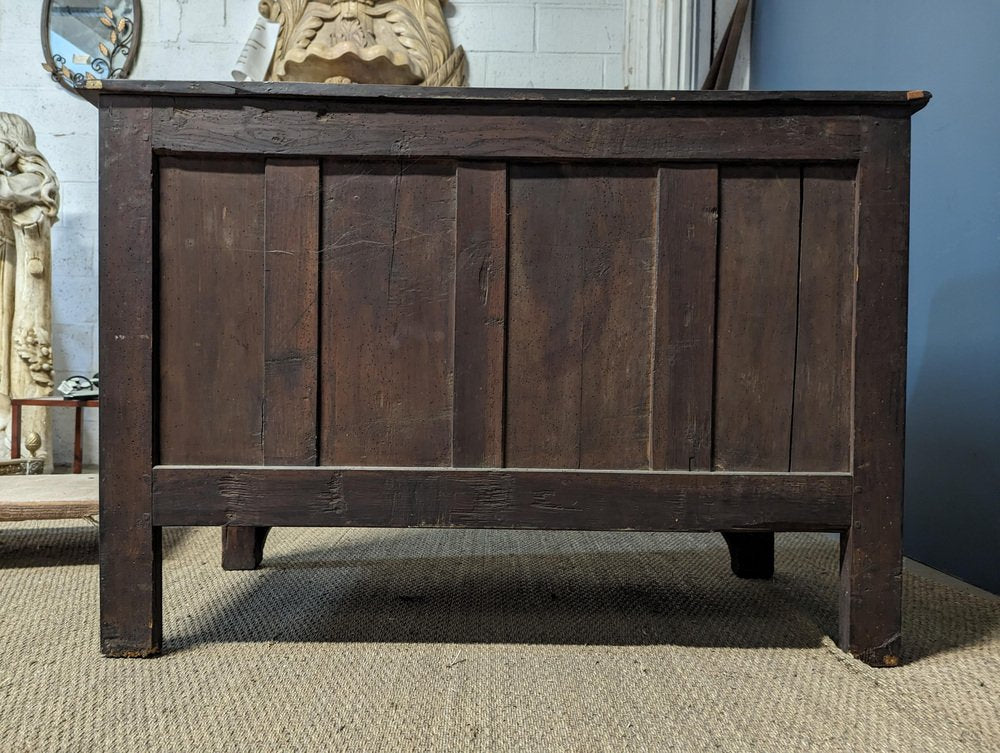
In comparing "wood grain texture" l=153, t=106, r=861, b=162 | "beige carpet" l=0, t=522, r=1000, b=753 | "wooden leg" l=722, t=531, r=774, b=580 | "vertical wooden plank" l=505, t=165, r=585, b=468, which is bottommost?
"beige carpet" l=0, t=522, r=1000, b=753

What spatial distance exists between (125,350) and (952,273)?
4.99 feet

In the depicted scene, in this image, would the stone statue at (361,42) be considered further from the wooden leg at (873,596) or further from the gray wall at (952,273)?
the wooden leg at (873,596)

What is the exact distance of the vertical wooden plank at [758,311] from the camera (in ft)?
3.23

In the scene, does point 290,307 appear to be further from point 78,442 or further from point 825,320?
point 78,442

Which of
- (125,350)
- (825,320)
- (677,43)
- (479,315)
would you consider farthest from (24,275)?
(825,320)

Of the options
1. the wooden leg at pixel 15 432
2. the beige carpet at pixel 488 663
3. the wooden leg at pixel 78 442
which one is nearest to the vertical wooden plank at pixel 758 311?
the beige carpet at pixel 488 663

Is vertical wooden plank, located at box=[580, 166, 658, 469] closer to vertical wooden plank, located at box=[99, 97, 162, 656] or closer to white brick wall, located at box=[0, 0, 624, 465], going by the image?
vertical wooden plank, located at box=[99, 97, 162, 656]

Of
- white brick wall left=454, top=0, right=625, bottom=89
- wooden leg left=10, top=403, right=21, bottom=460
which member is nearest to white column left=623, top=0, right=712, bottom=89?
white brick wall left=454, top=0, right=625, bottom=89

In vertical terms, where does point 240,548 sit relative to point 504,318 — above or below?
below

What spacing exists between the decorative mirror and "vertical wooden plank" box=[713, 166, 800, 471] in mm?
2559

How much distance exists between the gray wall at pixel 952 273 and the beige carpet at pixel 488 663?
190 millimetres

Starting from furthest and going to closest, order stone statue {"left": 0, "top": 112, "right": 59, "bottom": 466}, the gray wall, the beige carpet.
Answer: stone statue {"left": 0, "top": 112, "right": 59, "bottom": 466}, the gray wall, the beige carpet

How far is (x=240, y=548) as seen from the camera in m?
1.43

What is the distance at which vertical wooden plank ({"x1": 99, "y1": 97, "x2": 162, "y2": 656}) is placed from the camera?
0.96 metres
